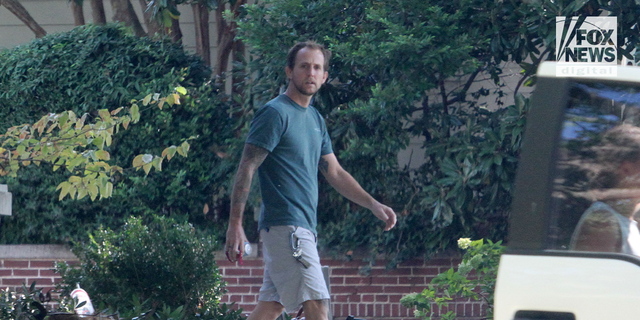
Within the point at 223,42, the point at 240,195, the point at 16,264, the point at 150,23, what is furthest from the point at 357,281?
the point at 150,23

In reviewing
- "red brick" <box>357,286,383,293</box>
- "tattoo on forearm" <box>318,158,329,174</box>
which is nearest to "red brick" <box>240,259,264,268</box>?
"red brick" <box>357,286,383,293</box>

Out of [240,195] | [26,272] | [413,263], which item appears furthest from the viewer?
[26,272]

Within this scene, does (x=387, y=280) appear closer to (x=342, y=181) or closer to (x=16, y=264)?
(x=342, y=181)

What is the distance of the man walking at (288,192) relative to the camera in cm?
402

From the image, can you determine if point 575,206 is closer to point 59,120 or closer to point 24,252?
point 59,120

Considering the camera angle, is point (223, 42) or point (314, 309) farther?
point (223, 42)

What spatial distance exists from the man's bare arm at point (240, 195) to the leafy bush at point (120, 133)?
3160mm

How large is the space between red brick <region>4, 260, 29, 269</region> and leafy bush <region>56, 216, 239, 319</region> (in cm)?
217

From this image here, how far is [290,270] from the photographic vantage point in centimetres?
403

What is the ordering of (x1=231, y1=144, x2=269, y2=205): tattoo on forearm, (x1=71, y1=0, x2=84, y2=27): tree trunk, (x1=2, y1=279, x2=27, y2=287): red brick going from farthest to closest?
(x1=71, y1=0, x2=84, y2=27): tree trunk → (x1=2, y1=279, x2=27, y2=287): red brick → (x1=231, y1=144, x2=269, y2=205): tattoo on forearm

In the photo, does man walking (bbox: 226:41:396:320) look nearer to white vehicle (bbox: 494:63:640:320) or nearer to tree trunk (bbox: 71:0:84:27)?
white vehicle (bbox: 494:63:640:320)

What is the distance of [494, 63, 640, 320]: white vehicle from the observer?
2.25 metres

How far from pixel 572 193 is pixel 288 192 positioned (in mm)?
2116

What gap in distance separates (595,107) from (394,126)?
14.5 ft
